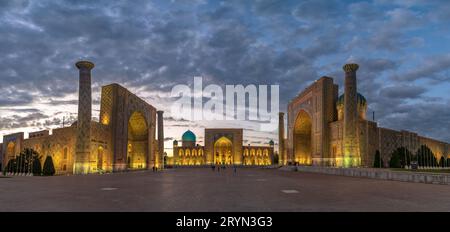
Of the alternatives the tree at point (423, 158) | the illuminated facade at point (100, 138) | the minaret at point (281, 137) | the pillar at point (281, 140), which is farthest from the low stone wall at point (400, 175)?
the minaret at point (281, 137)

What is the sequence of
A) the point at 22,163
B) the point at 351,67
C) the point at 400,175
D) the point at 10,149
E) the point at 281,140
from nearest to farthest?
the point at 400,175 → the point at 351,67 → the point at 22,163 → the point at 10,149 → the point at 281,140

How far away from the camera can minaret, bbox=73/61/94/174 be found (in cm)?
3084

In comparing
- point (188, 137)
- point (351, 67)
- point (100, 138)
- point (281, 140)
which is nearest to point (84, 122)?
point (100, 138)

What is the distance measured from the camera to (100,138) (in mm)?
36688

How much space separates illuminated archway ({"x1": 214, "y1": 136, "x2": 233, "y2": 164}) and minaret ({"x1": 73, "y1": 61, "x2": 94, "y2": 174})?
54870mm

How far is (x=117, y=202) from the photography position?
30.4 feet

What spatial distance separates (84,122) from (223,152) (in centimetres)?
5737

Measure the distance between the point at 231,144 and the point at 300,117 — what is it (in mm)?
29304

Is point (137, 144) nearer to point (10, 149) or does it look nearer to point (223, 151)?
point (10, 149)

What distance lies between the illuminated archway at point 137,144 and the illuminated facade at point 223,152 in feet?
108

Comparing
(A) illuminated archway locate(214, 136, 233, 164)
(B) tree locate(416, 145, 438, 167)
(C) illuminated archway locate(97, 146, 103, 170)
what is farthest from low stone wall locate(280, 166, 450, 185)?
(A) illuminated archway locate(214, 136, 233, 164)

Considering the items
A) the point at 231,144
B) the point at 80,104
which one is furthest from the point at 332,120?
the point at 231,144

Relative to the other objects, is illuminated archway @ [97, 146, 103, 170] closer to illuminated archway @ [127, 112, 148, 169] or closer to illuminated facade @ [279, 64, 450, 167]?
illuminated archway @ [127, 112, 148, 169]
